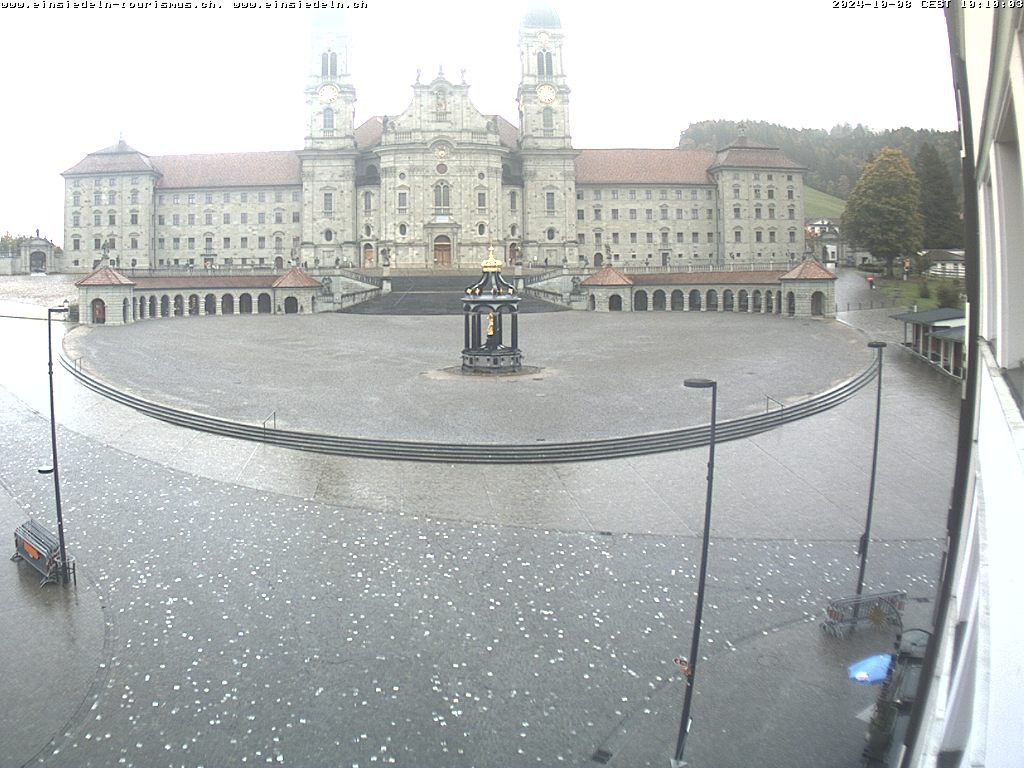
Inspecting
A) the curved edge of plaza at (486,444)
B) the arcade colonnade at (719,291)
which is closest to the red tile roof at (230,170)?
the arcade colonnade at (719,291)

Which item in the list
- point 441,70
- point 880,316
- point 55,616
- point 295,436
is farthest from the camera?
point 441,70

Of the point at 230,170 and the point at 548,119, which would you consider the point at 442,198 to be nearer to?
the point at 548,119

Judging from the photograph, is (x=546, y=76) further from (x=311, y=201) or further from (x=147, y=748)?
(x=147, y=748)

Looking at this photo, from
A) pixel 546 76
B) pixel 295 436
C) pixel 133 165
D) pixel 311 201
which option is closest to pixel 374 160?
pixel 311 201

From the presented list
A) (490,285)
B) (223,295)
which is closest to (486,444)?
(490,285)

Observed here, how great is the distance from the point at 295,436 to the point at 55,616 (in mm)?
13284

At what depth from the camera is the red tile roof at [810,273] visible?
68.9m

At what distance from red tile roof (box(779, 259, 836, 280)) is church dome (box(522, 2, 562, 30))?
46.4 metres

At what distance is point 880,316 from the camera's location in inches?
2520

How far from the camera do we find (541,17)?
98062 millimetres

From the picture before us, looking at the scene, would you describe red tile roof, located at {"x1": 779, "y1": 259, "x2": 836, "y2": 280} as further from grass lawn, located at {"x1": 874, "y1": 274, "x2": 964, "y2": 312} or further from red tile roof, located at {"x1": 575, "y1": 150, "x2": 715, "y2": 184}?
red tile roof, located at {"x1": 575, "y1": 150, "x2": 715, "y2": 184}

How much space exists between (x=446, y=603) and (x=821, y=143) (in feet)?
627

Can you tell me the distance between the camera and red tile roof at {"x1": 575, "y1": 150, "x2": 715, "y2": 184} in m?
103

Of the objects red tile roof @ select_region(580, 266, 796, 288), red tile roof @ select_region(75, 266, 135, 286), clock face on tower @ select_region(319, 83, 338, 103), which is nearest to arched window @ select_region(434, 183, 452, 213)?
clock face on tower @ select_region(319, 83, 338, 103)
